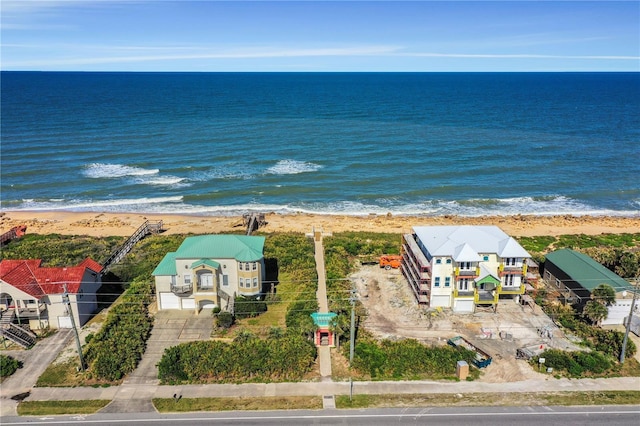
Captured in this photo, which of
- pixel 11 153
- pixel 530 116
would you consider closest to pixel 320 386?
pixel 11 153

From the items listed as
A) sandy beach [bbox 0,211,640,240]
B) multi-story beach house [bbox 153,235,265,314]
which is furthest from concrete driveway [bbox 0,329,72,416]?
sandy beach [bbox 0,211,640,240]

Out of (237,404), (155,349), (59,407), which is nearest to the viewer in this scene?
(59,407)

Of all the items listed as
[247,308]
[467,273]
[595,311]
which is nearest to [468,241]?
[467,273]

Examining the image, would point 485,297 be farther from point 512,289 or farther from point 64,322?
point 64,322

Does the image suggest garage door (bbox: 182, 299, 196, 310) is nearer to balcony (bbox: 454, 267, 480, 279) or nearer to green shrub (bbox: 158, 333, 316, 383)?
green shrub (bbox: 158, 333, 316, 383)

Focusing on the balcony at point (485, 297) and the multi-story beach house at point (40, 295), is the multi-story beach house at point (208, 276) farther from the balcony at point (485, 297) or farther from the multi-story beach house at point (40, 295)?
the balcony at point (485, 297)

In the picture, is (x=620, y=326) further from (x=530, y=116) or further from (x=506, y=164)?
(x=530, y=116)

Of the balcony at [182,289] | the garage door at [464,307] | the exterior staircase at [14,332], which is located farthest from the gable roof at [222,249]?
the garage door at [464,307]
